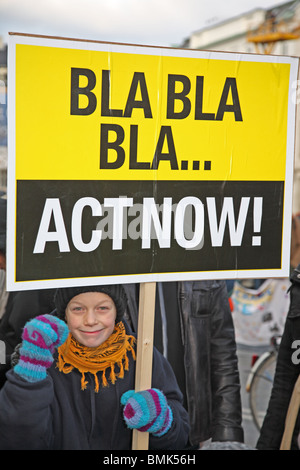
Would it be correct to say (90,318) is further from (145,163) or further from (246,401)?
(246,401)

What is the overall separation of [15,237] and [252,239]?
4.14 feet

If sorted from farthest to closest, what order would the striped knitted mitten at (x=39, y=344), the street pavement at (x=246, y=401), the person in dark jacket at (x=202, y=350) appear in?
the street pavement at (x=246, y=401) < the person in dark jacket at (x=202, y=350) < the striped knitted mitten at (x=39, y=344)

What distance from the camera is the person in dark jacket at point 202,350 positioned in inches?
127

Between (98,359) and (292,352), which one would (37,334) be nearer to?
(98,359)

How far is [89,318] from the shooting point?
3029mm

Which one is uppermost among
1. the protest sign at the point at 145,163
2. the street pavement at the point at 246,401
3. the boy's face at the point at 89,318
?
the protest sign at the point at 145,163

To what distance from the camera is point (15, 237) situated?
9.12 feet

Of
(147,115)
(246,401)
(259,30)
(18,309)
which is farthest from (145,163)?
(259,30)

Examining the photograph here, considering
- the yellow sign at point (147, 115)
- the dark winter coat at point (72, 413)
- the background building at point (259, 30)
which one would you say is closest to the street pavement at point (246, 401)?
the dark winter coat at point (72, 413)

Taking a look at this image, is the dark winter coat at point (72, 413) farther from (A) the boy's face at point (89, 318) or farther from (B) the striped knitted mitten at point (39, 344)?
(A) the boy's face at point (89, 318)

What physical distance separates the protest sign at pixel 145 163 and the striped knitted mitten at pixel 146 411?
2.00 ft

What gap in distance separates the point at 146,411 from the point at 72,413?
1.24 ft

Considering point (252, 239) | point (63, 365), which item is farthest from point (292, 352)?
point (63, 365)

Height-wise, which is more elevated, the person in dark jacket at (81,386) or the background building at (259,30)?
the background building at (259,30)
